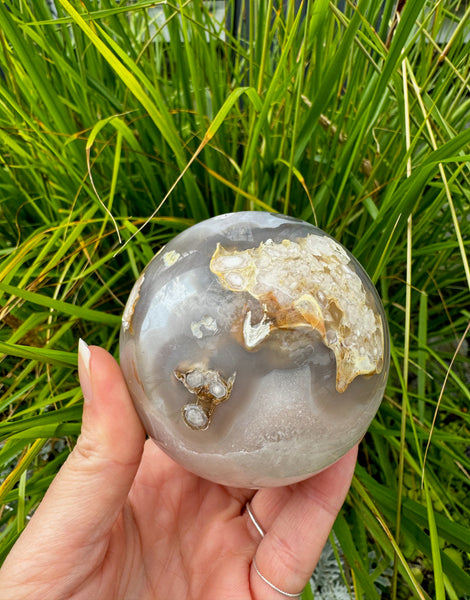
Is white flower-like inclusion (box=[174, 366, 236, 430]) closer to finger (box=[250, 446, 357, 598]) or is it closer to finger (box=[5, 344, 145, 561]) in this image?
finger (box=[5, 344, 145, 561])

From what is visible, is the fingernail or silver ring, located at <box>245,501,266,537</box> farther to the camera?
silver ring, located at <box>245,501,266,537</box>

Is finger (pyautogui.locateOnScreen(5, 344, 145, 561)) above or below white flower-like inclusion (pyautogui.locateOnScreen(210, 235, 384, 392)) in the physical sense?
below

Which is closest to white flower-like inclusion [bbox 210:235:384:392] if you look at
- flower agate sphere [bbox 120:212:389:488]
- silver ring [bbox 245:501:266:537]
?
flower agate sphere [bbox 120:212:389:488]

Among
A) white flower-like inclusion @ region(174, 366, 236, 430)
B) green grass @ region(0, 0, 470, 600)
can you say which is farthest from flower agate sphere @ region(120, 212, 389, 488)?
green grass @ region(0, 0, 470, 600)

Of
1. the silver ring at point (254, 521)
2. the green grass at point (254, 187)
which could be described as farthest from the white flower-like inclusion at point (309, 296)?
the silver ring at point (254, 521)

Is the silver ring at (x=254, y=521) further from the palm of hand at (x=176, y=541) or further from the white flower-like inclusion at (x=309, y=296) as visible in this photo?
the white flower-like inclusion at (x=309, y=296)

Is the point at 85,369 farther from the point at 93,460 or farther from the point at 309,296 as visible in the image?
the point at 309,296

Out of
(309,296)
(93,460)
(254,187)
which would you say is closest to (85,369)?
(93,460)

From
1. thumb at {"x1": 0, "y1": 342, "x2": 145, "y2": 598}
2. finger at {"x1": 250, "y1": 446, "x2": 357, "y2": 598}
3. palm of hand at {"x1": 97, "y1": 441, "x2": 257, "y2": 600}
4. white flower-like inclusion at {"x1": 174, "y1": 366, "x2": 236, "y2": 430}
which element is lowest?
palm of hand at {"x1": 97, "y1": 441, "x2": 257, "y2": 600}
